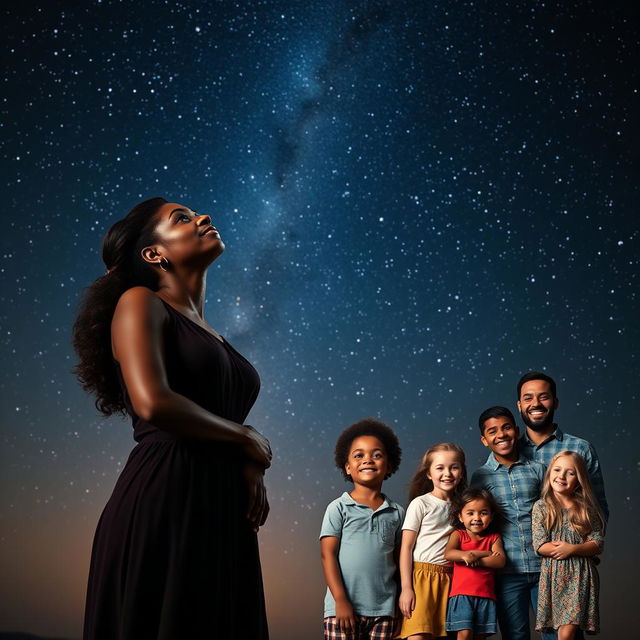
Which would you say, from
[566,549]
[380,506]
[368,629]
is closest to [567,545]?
[566,549]

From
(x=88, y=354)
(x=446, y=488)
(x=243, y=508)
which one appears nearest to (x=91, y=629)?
(x=243, y=508)

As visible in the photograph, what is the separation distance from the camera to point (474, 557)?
3459 mm

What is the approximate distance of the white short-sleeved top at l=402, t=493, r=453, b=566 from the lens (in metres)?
3.58

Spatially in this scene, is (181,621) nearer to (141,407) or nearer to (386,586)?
(141,407)

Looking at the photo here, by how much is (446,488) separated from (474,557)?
383 millimetres

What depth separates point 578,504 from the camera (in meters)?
3.55

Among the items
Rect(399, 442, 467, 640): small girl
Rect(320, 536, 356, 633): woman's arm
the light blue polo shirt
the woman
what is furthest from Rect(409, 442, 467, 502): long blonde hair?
the woman

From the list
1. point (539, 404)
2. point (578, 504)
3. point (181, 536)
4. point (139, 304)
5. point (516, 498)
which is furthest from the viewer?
point (539, 404)

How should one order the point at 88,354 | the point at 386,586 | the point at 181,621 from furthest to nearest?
the point at 386,586, the point at 88,354, the point at 181,621

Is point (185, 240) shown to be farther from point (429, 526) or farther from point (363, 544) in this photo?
point (429, 526)

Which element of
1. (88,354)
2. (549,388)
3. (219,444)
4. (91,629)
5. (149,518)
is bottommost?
(91,629)

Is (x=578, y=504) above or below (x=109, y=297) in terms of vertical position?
below

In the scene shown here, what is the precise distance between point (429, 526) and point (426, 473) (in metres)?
0.35

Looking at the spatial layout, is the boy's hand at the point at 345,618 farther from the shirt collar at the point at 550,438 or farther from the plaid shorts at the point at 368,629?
the shirt collar at the point at 550,438
